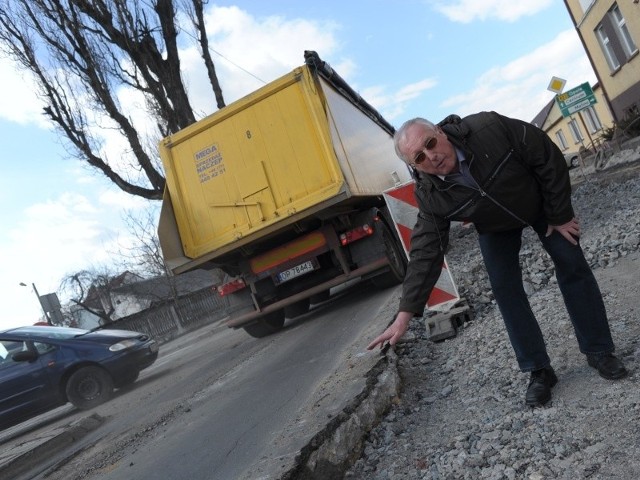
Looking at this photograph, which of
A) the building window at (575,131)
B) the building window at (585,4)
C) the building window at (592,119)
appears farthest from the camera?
the building window at (575,131)

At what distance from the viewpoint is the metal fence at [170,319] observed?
90.4 feet

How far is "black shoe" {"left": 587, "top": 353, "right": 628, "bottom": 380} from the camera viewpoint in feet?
10.1

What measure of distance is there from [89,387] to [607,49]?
21955 millimetres

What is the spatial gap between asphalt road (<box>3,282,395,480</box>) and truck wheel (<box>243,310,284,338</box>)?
26.7 inches

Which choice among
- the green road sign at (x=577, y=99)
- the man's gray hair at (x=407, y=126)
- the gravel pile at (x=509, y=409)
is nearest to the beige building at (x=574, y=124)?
the green road sign at (x=577, y=99)

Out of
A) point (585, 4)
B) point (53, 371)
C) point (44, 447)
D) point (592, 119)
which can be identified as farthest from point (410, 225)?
point (592, 119)

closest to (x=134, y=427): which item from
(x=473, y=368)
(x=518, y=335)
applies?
(x=473, y=368)

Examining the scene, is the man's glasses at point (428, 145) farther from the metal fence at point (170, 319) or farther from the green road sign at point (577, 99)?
the metal fence at point (170, 319)

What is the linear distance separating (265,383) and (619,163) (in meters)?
13.8

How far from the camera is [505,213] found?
3049 mm

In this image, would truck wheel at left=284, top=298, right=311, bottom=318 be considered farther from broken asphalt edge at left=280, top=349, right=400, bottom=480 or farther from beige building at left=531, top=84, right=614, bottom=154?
beige building at left=531, top=84, right=614, bottom=154

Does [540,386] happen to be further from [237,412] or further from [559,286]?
[237,412]

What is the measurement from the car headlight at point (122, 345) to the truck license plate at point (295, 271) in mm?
2915

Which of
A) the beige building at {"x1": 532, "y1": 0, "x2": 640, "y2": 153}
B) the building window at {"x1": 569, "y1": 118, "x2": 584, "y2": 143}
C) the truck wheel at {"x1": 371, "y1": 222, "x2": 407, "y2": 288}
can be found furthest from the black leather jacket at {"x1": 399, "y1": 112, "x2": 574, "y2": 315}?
the building window at {"x1": 569, "y1": 118, "x2": 584, "y2": 143}
